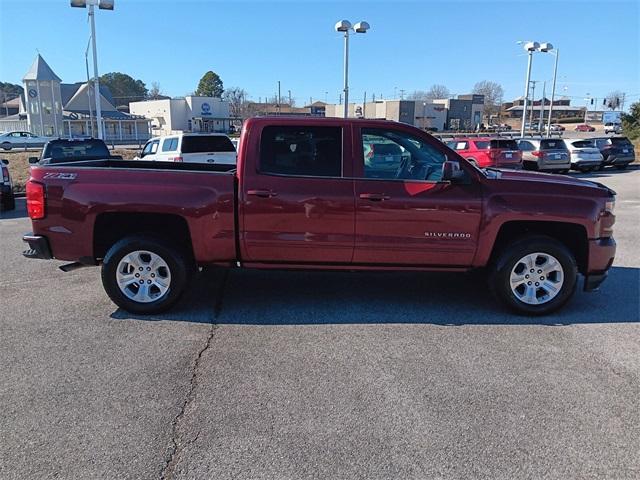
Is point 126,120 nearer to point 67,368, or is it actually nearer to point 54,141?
point 54,141

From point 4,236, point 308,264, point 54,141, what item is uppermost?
point 54,141

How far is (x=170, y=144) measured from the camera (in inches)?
592

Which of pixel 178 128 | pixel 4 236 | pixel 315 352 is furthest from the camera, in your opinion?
pixel 178 128

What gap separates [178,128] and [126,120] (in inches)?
595

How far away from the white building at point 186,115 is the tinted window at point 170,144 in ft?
210

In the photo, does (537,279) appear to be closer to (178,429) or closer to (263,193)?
(263,193)

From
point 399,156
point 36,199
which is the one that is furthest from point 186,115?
point 399,156

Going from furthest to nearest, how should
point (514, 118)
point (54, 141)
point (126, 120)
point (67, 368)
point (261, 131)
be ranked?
point (514, 118), point (126, 120), point (54, 141), point (261, 131), point (67, 368)

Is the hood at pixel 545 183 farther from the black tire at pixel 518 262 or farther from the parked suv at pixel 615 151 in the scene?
the parked suv at pixel 615 151

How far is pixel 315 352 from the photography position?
4.36m

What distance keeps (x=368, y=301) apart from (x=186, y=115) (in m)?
78.9

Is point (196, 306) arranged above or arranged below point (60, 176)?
below

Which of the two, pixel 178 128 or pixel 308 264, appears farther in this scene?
pixel 178 128

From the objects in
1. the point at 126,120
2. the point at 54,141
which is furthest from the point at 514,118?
the point at 54,141
